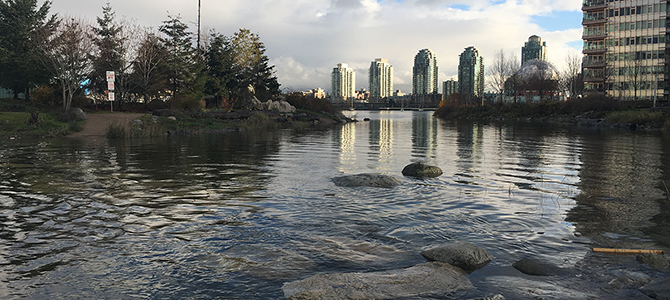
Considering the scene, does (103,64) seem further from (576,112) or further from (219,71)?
(576,112)

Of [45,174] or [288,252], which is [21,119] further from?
[288,252]

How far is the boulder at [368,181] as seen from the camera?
42.8ft

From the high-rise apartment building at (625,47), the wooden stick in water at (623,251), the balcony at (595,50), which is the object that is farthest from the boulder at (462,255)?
the balcony at (595,50)

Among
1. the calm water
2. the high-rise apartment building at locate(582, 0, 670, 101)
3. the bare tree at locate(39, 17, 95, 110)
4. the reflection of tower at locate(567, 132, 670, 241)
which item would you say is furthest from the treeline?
the high-rise apartment building at locate(582, 0, 670, 101)

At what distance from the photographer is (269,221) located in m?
9.06

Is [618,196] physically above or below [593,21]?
below

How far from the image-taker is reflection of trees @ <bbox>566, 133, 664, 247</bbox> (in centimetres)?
893

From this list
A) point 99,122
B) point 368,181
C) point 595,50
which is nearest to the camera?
point 368,181

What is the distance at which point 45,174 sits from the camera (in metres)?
14.5

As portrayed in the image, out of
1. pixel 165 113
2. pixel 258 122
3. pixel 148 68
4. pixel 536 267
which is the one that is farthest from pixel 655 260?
pixel 148 68

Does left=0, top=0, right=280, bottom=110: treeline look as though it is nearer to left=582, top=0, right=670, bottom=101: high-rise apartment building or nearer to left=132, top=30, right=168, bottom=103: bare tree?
left=132, top=30, right=168, bottom=103: bare tree

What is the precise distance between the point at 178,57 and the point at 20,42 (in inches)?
599

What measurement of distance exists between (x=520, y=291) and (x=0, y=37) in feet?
185

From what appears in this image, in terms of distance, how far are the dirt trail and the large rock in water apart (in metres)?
29.4
